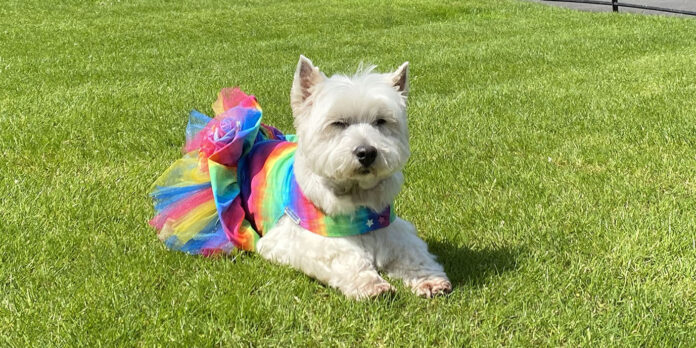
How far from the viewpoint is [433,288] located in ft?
12.5

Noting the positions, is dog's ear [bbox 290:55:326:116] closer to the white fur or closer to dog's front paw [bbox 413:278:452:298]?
the white fur

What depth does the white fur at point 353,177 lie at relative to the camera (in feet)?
12.3

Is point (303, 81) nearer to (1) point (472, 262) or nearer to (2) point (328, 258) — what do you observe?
(2) point (328, 258)

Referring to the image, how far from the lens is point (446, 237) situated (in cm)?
484

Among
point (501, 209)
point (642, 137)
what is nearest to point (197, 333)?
point (501, 209)

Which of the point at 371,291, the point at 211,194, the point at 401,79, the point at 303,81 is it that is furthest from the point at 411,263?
the point at 211,194

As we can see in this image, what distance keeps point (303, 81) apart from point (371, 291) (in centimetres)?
142

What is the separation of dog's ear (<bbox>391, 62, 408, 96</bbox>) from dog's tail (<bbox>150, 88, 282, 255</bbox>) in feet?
4.12

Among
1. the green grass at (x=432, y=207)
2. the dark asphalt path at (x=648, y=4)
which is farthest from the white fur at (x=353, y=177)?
the dark asphalt path at (x=648, y=4)

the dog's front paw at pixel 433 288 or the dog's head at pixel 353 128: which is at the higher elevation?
the dog's head at pixel 353 128

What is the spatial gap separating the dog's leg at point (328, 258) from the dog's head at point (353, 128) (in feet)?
1.36

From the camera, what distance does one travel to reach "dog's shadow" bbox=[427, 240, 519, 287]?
13.3ft

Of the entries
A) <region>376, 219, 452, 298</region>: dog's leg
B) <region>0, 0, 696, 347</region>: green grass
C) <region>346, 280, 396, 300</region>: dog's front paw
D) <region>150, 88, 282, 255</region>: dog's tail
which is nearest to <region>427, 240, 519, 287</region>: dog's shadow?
<region>0, 0, 696, 347</region>: green grass

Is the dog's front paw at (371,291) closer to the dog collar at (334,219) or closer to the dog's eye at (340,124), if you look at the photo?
the dog collar at (334,219)
